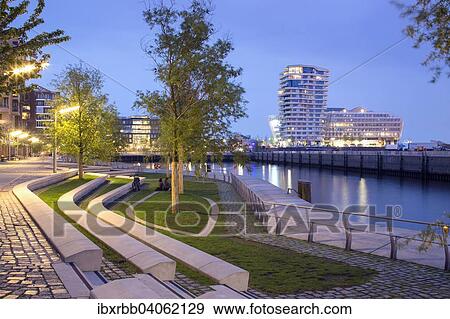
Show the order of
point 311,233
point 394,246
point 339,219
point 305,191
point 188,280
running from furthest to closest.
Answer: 1. point 305,191
2. point 339,219
3. point 311,233
4. point 394,246
5. point 188,280

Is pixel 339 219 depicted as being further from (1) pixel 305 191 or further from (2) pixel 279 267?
(1) pixel 305 191

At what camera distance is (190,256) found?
1024 centimetres

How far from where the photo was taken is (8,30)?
40.9 ft

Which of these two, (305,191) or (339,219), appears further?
(305,191)

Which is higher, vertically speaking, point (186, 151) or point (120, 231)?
point (186, 151)

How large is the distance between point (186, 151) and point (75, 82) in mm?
17776

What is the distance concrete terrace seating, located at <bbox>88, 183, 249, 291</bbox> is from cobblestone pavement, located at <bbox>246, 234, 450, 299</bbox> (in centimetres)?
61

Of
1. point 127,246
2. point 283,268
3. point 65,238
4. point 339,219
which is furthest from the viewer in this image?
point 339,219

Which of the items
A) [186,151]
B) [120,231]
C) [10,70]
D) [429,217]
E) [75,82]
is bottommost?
[429,217]

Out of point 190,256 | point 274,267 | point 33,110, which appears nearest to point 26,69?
point 190,256

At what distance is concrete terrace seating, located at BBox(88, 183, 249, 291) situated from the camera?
330 inches

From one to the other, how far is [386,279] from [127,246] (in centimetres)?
520
